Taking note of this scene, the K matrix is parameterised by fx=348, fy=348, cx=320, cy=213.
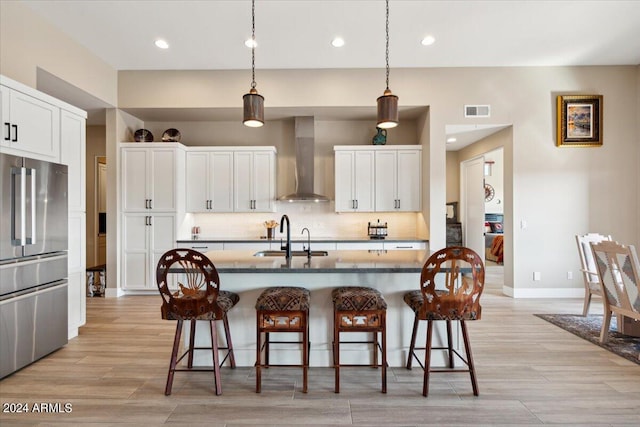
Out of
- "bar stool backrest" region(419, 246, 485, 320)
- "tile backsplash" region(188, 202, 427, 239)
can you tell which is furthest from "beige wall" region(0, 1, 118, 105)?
"bar stool backrest" region(419, 246, 485, 320)

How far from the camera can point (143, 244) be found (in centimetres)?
527

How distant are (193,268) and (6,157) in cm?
173

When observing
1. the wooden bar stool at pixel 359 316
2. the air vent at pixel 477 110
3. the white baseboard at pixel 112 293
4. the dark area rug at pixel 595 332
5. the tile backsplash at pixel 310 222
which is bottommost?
the dark area rug at pixel 595 332

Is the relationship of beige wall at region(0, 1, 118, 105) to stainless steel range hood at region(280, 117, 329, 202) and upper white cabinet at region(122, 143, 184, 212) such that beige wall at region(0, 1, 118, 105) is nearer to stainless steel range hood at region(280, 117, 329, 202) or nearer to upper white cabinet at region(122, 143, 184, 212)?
upper white cabinet at region(122, 143, 184, 212)

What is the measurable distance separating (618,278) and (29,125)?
5.53m

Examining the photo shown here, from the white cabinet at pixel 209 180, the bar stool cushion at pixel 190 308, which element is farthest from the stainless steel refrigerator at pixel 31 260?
the white cabinet at pixel 209 180

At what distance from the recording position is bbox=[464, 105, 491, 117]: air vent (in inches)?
202

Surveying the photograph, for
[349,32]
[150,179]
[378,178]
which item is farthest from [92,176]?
[349,32]

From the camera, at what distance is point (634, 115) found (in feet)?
16.6

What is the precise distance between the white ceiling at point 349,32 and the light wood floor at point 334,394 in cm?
339

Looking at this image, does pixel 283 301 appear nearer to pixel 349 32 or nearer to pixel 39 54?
pixel 349 32

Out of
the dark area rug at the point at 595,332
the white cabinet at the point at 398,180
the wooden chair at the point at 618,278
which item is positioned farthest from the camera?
the white cabinet at the point at 398,180

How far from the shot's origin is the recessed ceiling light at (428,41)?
4266 millimetres

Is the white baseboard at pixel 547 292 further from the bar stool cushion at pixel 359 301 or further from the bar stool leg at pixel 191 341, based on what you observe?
the bar stool leg at pixel 191 341
